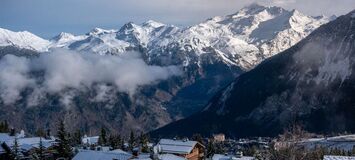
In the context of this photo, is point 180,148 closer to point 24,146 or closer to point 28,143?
point 24,146

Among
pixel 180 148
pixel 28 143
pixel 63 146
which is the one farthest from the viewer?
pixel 28 143

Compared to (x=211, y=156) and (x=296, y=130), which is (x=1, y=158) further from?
(x=296, y=130)

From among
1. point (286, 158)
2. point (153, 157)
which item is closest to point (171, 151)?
point (153, 157)

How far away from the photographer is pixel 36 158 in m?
114

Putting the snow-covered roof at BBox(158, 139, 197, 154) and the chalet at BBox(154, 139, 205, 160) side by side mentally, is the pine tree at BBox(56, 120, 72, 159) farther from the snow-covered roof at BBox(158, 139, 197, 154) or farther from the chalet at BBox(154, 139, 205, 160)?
the snow-covered roof at BBox(158, 139, 197, 154)

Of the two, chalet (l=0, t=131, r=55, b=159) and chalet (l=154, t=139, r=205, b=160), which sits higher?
chalet (l=0, t=131, r=55, b=159)

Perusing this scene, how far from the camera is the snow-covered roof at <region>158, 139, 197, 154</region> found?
513 feet

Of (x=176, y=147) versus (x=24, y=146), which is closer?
(x=24, y=146)

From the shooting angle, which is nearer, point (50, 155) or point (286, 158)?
point (286, 158)

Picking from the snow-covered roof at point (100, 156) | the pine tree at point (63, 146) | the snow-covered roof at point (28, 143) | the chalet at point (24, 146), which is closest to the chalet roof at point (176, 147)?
the snow-covered roof at point (100, 156)

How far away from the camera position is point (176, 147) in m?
160

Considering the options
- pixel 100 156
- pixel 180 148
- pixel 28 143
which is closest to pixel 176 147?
pixel 180 148

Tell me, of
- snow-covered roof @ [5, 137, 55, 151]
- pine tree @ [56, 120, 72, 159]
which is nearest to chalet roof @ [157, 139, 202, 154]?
snow-covered roof @ [5, 137, 55, 151]

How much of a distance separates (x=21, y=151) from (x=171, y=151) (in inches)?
1385
